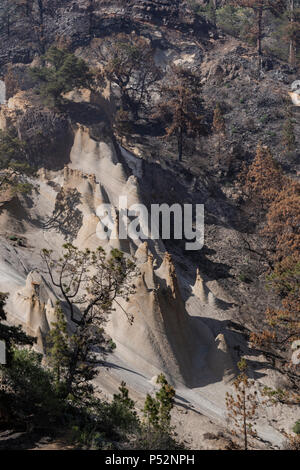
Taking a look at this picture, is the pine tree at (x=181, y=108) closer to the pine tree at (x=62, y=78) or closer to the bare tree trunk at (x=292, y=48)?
the pine tree at (x=62, y=78)

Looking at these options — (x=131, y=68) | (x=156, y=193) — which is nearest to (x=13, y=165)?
(x=156, y=193)

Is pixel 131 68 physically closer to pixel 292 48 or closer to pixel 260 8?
pixel 260 8

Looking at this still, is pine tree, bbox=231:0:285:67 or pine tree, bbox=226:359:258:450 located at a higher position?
pine tree, bbox=231:0:285:67

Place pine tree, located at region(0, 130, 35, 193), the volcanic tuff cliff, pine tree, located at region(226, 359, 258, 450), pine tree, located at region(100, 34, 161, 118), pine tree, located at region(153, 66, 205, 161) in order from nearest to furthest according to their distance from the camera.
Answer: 1. pine tree, located at region(226, 359, 258, 450)
2. the volcanic tuff cliff
3. pine tree, located at region(0, 130, 35, 193)
4. pine tree, located at region(153, 66, 205, 161)
5. pine tree, located at region(100, 34, 161, 118)

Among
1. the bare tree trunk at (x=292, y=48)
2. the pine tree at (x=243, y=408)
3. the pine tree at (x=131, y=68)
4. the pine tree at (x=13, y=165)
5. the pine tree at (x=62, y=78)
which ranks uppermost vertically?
the bare tree trunk at (x=292, y=48)

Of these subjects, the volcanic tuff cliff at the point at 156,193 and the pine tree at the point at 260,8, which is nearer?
the volcanic tuff cliff at the point at 156,193

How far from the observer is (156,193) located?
50.5 meters

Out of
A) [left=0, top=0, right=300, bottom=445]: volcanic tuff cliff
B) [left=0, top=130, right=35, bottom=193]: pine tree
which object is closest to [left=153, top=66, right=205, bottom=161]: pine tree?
[left=0, top=0, right=300, bottom=445]: volcanic tuff cliff

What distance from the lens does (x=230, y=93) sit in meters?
68.5

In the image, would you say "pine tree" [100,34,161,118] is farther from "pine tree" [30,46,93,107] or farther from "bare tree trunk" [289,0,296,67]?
"bare tree trunk" [289,0,296,67]

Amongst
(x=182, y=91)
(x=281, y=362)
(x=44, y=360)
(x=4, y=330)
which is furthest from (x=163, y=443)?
(x=182, y=91)

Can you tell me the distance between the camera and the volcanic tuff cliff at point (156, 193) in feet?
106

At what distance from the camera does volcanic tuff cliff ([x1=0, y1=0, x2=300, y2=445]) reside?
3225 centimetres

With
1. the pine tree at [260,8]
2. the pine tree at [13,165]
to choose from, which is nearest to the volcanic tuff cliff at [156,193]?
the pine tree at [13,165]
